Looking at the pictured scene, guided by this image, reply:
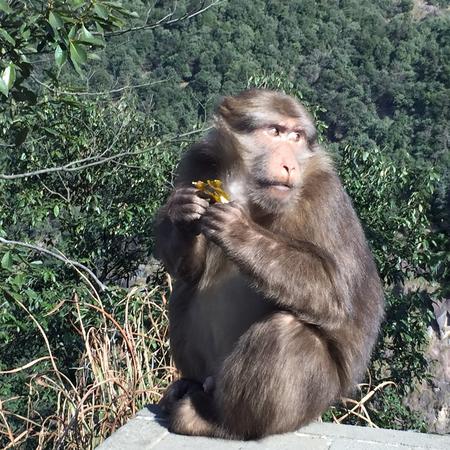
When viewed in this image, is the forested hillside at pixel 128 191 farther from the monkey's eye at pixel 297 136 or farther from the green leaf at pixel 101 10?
the monkey's eye at pixel 297 136

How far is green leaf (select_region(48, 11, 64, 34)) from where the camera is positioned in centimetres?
394

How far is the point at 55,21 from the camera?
396cm

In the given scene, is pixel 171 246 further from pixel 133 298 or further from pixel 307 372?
pixel 133 298

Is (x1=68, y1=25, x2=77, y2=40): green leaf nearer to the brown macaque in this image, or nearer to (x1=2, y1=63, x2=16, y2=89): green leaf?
(x1=2, y1=63, x2=16, y2=89): green leaf

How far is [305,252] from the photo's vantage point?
11.1 feet

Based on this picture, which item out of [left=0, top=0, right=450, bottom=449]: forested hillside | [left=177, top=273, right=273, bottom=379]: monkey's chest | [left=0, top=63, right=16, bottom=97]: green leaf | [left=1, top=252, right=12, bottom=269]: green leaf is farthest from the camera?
[left=0, top=0, right=450, bottom=449]: forested hillside

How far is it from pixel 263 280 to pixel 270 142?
0.65 metres

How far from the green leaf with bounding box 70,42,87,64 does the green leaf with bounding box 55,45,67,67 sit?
0.17ft

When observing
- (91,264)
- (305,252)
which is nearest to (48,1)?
(305,252)

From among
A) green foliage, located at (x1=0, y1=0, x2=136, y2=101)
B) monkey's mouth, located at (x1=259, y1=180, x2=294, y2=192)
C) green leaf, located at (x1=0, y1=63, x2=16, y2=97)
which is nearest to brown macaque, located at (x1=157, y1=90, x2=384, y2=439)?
monkey's mouth, located at (x1=259, y1=180, x2=294, y2=192)

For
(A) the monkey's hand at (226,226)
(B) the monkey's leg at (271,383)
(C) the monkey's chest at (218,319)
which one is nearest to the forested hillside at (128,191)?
(C) the monkey's chest at (218,319)

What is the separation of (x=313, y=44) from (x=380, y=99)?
11.2 feet

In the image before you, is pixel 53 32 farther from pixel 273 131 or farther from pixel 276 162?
pixel 276 162

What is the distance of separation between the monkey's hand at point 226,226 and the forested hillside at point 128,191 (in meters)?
1.01
